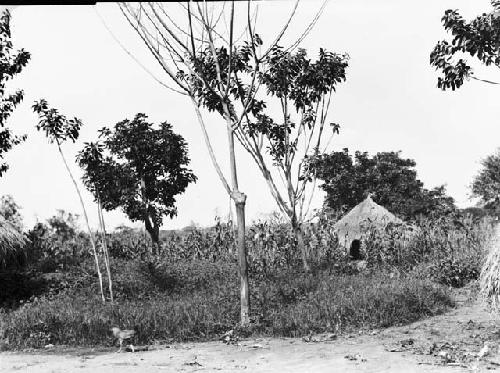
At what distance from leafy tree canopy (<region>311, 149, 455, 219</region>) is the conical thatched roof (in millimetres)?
21876

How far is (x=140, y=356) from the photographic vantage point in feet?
24.1

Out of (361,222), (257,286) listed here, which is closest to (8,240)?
(257,286)

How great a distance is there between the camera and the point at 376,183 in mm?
40312

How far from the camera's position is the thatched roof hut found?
12.4m

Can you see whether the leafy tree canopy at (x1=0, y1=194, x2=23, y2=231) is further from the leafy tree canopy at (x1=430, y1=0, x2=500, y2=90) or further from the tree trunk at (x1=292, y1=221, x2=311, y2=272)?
the leafy tree canopy at (x1=430, y1=0, x2=500, y2=90)

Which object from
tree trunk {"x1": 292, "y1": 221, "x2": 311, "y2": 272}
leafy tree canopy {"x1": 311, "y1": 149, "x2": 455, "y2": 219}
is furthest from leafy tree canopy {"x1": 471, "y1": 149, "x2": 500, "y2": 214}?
tree trunk {"x1": 292, "y1": 221, "x2": 311, "y2": 272}

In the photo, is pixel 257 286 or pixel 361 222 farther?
pixel 361 222

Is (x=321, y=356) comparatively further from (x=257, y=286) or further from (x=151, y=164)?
(x=151, y=164)

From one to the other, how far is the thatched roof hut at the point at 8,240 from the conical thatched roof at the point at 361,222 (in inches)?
306

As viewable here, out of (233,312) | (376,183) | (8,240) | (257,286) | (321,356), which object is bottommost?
(321,356)

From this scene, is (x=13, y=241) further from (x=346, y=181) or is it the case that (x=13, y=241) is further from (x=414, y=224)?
(x=346, y=181)

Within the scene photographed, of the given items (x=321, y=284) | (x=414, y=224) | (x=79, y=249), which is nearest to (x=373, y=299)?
(x=321, y=284)

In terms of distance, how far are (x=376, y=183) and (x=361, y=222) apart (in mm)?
25474

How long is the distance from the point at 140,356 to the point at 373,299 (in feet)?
12.2
